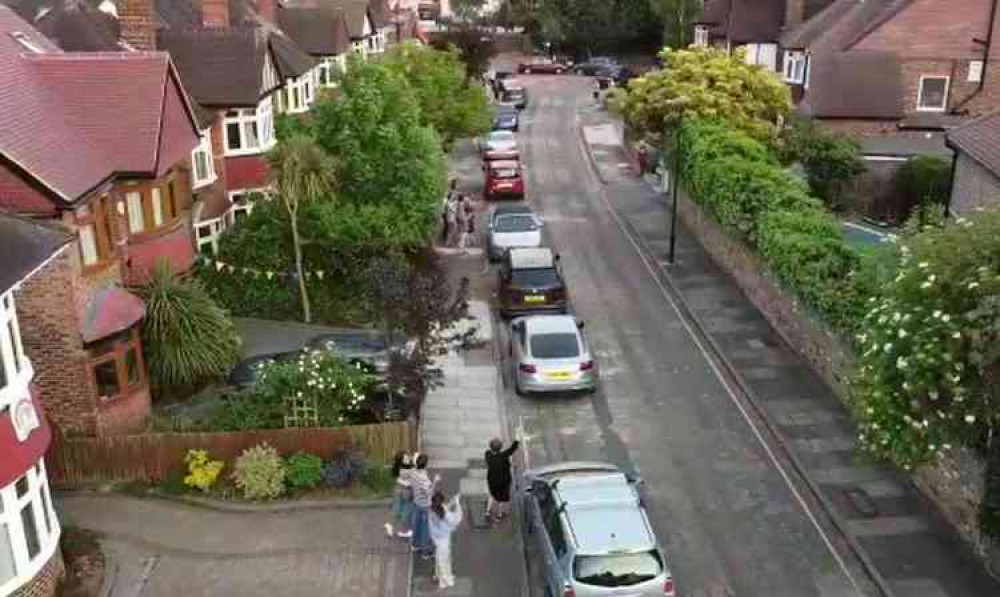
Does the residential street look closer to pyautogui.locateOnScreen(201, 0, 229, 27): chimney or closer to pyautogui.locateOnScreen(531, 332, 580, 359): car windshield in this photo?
pyautogui.locateOnScreen(531, 332, 580, 359): car windshield

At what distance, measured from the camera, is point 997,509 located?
15.4 metres

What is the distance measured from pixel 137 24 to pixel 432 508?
17.7 metres

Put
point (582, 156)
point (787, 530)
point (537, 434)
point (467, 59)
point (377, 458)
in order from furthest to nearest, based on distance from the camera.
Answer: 1. point (467, 59)
2. point (582, 156)
3. point (537, 434)
4. point (377, 458)
5. point (787, 530)

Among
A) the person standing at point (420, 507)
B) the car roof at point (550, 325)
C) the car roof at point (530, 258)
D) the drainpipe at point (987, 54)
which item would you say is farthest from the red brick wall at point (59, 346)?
the drainpipe at point (987, 54)

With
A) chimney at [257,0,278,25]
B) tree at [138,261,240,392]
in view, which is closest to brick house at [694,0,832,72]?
chimney at [257,0,278,25]

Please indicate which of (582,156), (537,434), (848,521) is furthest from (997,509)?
(582,156)

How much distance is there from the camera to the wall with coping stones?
16594 mm

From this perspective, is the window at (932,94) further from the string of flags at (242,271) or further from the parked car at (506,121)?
the string of flags at (242,271)

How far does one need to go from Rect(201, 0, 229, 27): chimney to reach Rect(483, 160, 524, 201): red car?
12.2 m

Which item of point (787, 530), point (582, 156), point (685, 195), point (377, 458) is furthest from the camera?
point (582, 156)

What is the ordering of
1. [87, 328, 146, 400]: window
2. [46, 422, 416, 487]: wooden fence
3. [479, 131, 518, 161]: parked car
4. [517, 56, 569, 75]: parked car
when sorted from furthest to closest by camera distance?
[517, 56, 569, 75]: parked car
[479, 131, 518, 161]: parked car
[87, 328, 146, 400]: window
[46, 422, 416, 487]: wooden fence

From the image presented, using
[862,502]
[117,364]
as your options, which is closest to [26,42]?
[117,364]

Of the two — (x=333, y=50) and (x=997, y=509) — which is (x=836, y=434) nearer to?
(x=997, y=509)

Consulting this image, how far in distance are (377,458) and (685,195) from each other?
2040 centimetres
